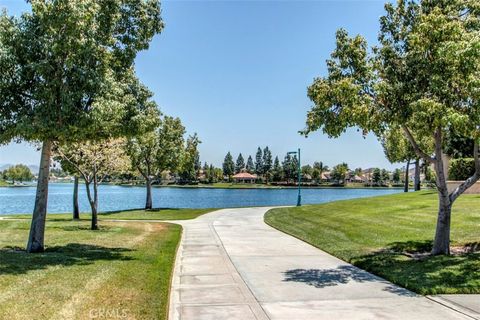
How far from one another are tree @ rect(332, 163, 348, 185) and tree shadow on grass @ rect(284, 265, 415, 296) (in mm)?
159182

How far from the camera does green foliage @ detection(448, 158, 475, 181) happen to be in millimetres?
30125

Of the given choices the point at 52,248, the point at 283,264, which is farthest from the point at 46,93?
the point at 283,264

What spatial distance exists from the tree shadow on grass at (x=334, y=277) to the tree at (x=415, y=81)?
3041 millimetres

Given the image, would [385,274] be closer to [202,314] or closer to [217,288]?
[217,288]

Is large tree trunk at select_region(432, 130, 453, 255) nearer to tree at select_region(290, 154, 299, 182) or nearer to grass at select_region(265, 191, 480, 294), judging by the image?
grass at select_region(265, 191, 480, 294)

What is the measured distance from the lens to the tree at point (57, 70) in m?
11.1

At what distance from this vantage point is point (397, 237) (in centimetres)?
1622

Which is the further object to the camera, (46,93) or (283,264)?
(283,264)

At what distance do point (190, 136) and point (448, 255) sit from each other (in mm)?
37705

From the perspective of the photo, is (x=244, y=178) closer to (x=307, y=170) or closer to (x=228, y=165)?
(x=228, y=165)

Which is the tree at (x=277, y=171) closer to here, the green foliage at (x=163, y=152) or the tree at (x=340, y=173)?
the tree at (x=340, y=173)

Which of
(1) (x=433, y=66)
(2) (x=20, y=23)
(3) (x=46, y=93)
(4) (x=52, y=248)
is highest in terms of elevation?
(2) (x=20, y=23)

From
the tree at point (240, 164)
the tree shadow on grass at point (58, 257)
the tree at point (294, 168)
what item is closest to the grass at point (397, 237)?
the tree shadow on grass at point (58, 257)

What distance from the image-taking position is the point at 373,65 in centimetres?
1205
